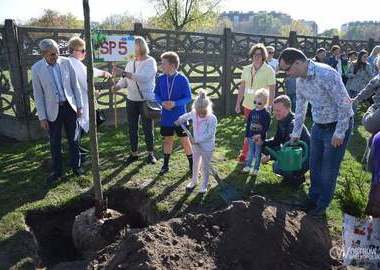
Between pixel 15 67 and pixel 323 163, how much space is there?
20.4 feet

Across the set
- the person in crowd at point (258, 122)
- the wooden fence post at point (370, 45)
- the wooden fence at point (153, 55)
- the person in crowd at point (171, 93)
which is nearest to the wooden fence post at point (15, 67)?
the wooden fence at point (153, 55)

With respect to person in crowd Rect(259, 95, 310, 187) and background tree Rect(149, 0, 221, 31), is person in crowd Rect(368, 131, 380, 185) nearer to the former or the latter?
person in crowd Rect(259, 95, 310, 187)

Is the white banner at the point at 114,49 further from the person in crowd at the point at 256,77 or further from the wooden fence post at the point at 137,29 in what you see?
the person in crowd at the point at 256,77

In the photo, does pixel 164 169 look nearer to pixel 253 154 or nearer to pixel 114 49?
pixel 253 154

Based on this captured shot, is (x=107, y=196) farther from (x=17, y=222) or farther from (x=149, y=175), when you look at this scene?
(x=17, y=222)

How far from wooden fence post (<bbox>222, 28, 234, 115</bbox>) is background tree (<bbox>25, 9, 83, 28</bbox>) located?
27.9 m

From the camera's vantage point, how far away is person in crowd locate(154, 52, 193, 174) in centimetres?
595

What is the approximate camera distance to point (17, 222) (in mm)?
4914

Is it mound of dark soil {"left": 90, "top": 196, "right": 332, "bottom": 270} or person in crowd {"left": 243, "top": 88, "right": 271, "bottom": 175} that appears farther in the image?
person in crowd {"left": 243, "top": 88, "right": 271, "bottom": 175}

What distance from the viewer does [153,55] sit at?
1009cm

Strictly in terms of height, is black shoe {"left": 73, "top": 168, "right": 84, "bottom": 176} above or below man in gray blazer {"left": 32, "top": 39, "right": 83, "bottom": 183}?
below

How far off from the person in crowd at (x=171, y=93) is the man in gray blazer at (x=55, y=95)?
3.82 ft

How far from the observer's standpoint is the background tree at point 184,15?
1425 inches

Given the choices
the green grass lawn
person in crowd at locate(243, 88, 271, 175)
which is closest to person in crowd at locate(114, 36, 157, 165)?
the green grass lawn
